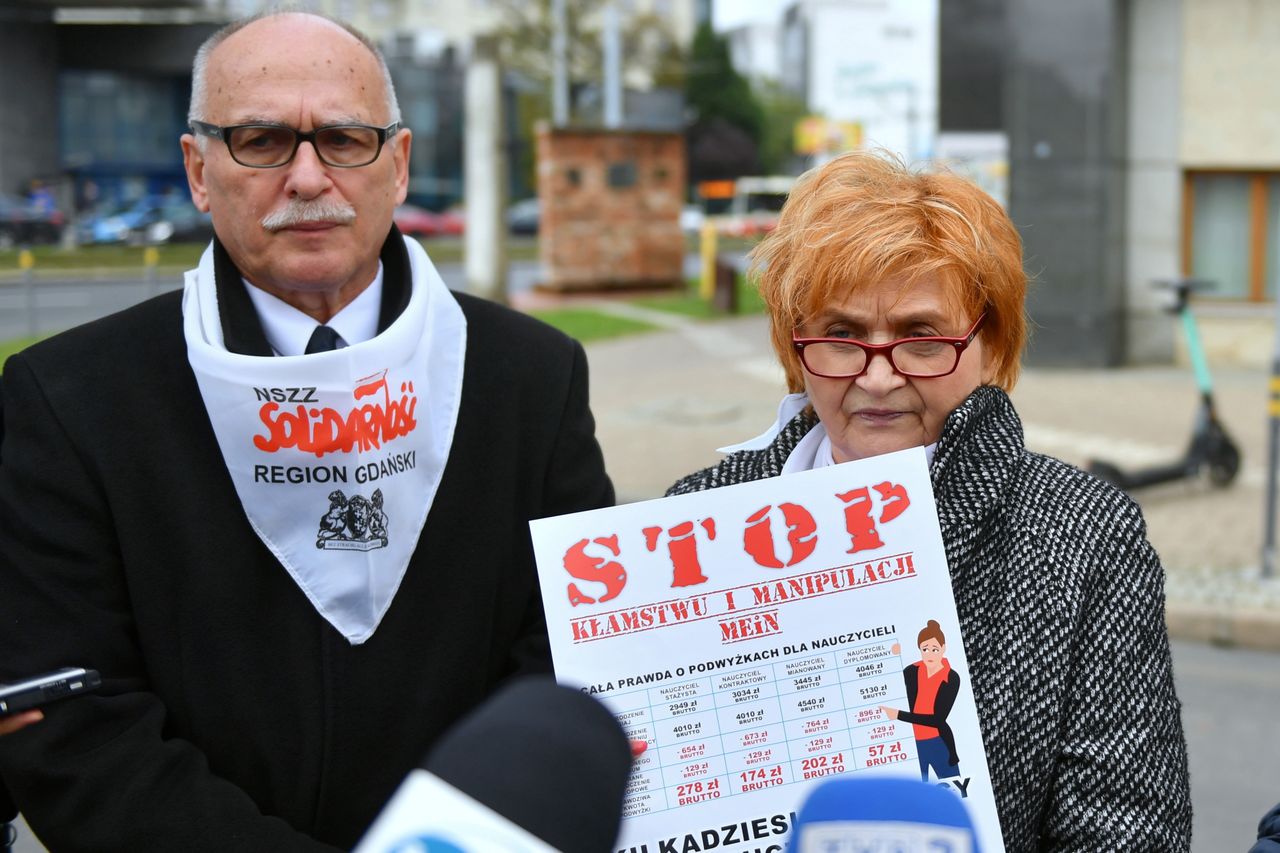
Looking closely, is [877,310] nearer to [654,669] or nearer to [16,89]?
[654,669]

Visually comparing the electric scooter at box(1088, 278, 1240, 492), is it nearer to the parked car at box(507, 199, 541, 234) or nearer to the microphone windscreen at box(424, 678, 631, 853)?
the microphone windscreen at box(424, 678, 631, 853)

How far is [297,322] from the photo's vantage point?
238 cm

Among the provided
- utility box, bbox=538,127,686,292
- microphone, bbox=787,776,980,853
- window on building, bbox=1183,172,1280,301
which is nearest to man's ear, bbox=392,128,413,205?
microphone, bbox=787,776,980,853

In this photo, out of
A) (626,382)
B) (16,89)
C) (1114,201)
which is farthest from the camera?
(16,89)

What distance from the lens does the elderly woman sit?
1995 mm

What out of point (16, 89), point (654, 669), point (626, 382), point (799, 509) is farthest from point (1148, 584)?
point (16, 89)

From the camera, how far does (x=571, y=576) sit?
1.92 meters

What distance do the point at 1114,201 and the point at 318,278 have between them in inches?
593

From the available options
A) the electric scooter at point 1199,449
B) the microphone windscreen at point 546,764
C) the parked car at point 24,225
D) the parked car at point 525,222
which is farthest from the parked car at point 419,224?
the microphone windscreen at point 546,764

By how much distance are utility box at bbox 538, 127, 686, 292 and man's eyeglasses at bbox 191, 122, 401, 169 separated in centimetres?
2270

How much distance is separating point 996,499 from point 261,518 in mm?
1116

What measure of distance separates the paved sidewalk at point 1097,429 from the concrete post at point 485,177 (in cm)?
361

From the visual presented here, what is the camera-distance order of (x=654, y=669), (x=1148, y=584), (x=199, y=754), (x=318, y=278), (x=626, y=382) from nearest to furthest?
(x=654, y=669)
(x=1148, y=584)
(x=199, y=754)
(x=318, y=278)
(x=626, y=382)

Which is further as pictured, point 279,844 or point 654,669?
point 279,844
